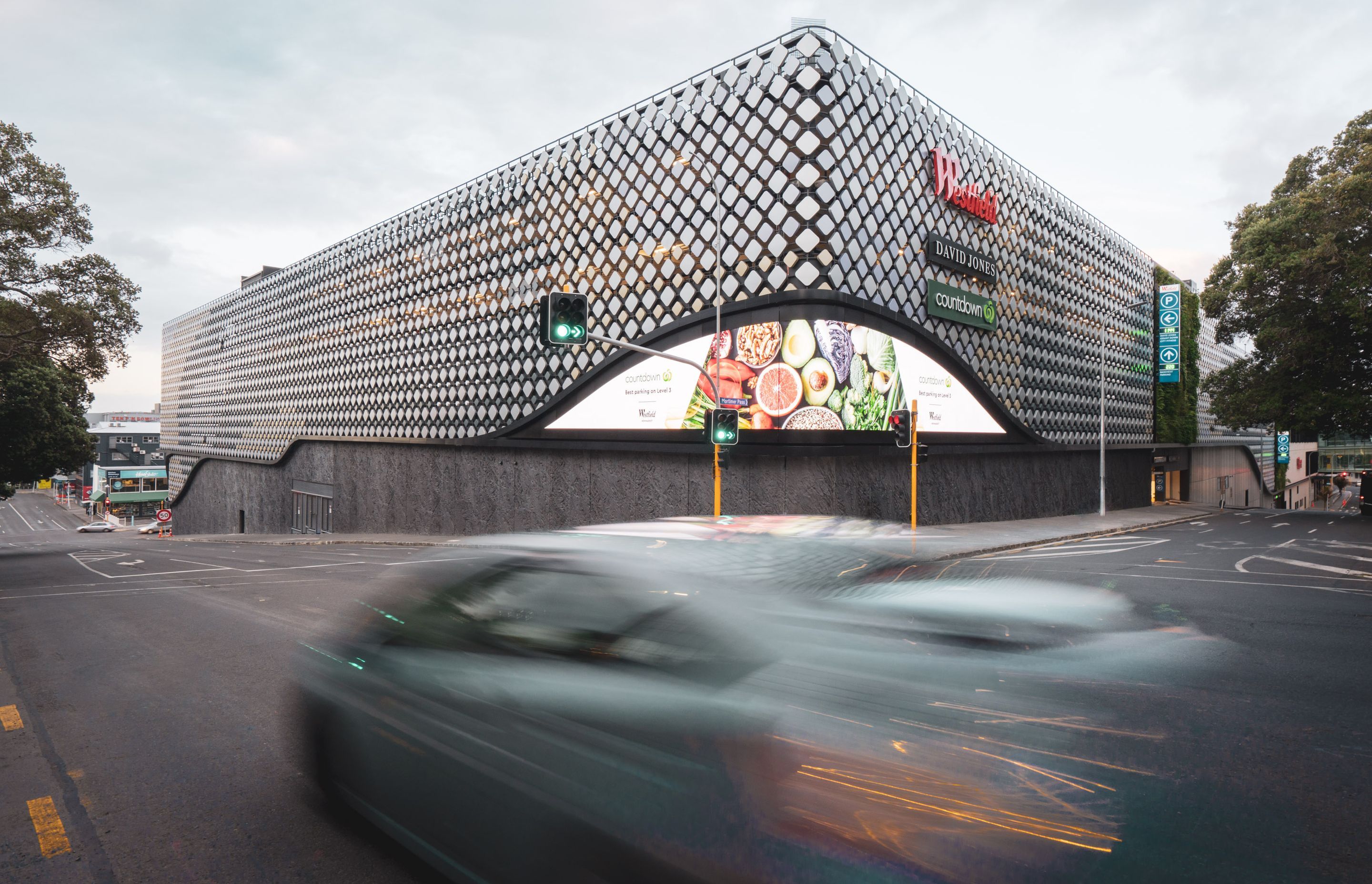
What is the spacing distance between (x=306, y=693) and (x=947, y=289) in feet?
78.5

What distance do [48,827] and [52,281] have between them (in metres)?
20.1

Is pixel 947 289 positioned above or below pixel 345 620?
above

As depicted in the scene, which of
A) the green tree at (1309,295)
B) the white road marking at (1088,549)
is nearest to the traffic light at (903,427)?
the white road marking at (1088,549)

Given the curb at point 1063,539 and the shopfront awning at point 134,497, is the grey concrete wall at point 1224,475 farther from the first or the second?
the shopfront awning at point 134,497

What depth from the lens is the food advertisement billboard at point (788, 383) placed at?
1947 cm

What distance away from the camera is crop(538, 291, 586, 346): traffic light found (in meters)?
11.4

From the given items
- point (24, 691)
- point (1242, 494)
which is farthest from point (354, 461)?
point (1242, 494)

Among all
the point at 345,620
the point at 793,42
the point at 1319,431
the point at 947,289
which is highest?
the point at 793,42

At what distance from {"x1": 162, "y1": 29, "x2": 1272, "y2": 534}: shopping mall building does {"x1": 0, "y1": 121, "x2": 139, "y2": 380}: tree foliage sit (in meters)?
12.0

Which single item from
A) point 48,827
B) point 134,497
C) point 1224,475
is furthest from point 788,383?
point 134,497

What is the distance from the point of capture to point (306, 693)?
4125mm

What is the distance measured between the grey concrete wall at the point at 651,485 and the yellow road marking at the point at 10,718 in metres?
13.5

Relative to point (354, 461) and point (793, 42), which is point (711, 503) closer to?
point (793, 42)

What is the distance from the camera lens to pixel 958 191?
24.6m
